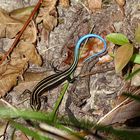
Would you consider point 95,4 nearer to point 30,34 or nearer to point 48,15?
point 48,15

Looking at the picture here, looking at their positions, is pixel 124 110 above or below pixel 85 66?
below

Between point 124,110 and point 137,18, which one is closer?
point 124,110

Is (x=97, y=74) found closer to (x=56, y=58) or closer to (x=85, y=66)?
(x=85, y=66)

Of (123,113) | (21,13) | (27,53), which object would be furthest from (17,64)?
(123,113)

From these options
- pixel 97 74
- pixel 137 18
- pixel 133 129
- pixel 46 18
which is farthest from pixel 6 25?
pixel 133 129

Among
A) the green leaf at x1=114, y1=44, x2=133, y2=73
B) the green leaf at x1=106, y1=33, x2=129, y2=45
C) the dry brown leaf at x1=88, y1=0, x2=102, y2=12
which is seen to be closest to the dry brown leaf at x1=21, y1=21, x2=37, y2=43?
the dry brown leaf at x1=88, y1=0, x2=102, y2=12

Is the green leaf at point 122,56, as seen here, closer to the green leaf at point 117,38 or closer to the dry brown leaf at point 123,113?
the green leaf at point 117,38

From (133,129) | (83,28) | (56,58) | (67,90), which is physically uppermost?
(83,28)
